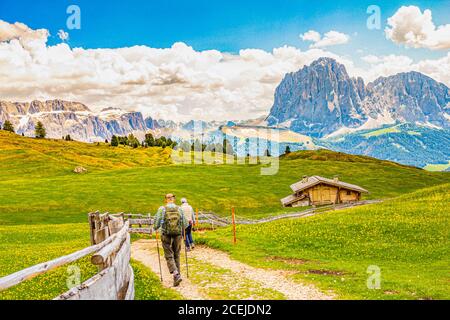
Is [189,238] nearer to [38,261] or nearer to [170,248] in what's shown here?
[38,261]

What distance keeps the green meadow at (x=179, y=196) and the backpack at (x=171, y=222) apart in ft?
8.29

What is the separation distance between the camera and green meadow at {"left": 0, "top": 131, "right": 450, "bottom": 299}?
27.4 meters

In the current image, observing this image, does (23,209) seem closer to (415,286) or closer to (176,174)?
(176,174)

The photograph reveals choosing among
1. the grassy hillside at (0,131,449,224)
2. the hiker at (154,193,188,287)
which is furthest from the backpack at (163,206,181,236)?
the grassy hillside at (0,131,449,224)

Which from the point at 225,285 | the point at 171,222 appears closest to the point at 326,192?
the point at 225,285

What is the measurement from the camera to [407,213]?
131ft

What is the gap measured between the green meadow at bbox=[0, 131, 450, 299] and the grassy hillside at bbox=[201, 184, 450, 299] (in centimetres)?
→ 15

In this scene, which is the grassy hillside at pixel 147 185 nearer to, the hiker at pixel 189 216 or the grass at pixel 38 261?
the grass at pixel 38 261

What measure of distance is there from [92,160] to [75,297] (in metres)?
170

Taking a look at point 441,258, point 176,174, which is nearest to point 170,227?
point 441,258

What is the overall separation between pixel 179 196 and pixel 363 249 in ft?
244

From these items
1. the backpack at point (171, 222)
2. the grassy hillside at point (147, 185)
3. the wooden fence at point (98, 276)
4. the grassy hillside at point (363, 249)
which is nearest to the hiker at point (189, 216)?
the grassy hillside at point (363, 249)

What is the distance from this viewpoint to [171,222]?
18.7 meters
